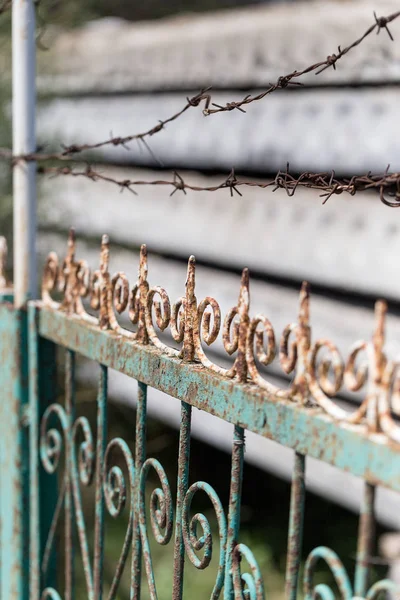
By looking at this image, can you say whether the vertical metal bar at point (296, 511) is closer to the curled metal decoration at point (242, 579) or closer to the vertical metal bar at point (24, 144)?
the curled metal decoration at point (242, 579)

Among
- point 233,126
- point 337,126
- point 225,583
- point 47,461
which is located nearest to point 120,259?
point 233,126

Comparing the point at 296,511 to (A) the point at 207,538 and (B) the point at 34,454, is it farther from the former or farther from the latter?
(B) the point at 34,454

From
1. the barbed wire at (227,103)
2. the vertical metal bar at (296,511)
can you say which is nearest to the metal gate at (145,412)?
the vertical metal bar at (296,511)

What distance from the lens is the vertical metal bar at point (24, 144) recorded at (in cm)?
174

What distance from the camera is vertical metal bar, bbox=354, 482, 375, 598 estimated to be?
32.7 inches

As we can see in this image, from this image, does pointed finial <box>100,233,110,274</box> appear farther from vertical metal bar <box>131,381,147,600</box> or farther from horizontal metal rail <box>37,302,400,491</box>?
vertical metal bar <box>131,381,147,600</box>

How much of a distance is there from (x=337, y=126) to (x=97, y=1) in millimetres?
1906

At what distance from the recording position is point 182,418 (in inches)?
45.1

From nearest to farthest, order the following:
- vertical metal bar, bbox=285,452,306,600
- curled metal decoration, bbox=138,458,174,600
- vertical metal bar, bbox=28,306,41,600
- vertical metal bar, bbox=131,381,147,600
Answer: vertical metal bar, bbox=285,452,306,600 → curled metal decoration, bbox=138,458,174,600 → vertical metal bar, bbox=131,381,147,600 → vertical metal bar, bbox=28,306,41,600

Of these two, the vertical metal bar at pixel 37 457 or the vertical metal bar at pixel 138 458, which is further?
the vertical metal bar at pixel 37 457

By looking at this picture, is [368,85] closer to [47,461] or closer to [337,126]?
[337,126]

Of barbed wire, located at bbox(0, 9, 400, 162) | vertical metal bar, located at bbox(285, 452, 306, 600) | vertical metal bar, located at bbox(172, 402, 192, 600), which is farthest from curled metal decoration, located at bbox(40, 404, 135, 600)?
barbed wire, located at bbox(0, 9, 400, 162)

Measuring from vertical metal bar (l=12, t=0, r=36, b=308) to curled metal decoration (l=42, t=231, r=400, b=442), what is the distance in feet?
0.65

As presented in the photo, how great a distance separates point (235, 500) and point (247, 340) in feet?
0.67
